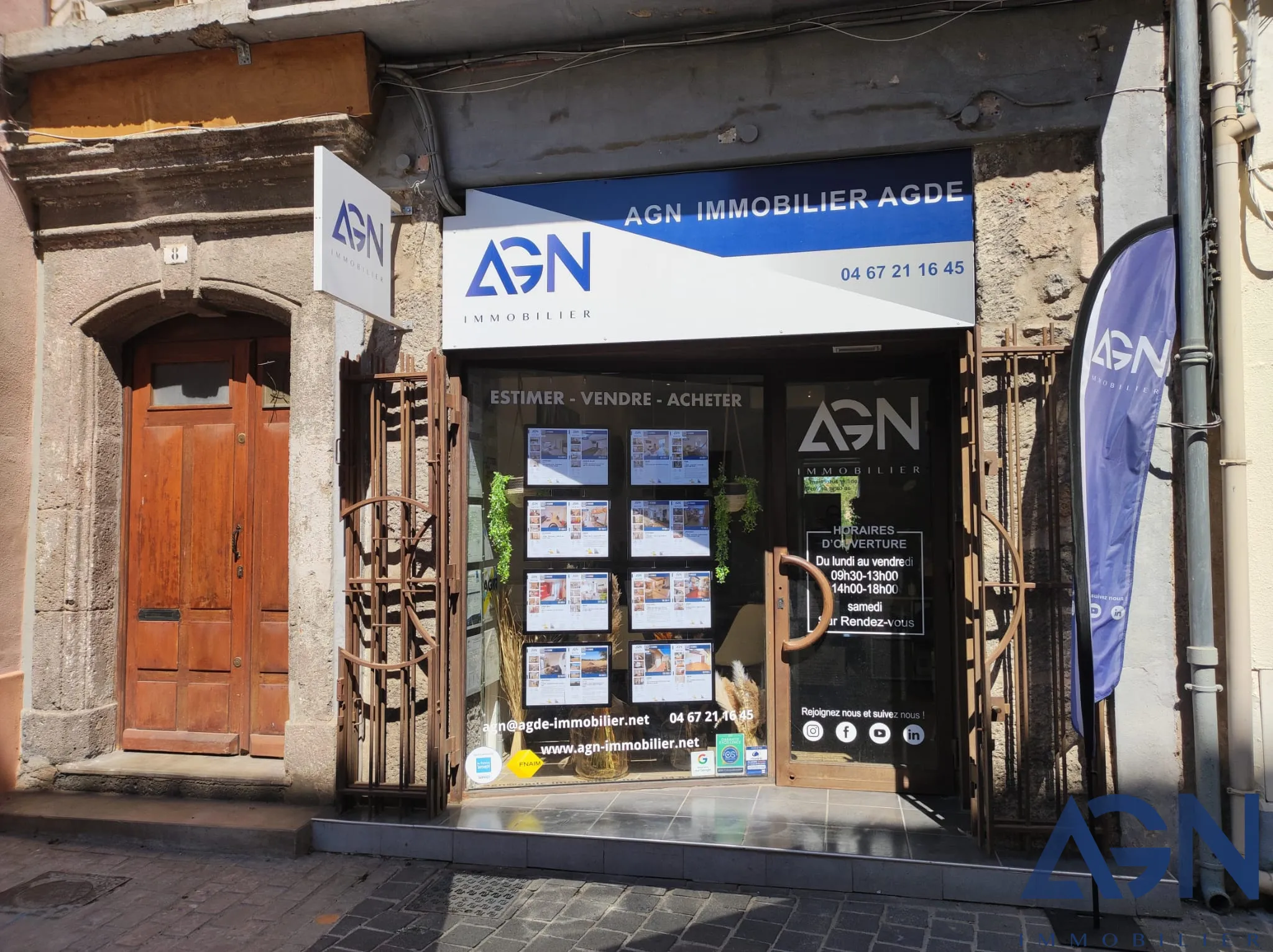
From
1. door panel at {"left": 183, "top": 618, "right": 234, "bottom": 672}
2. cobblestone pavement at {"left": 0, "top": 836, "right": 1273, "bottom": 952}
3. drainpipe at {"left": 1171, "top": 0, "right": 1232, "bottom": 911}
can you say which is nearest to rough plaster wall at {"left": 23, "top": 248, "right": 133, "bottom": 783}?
door panel at {"left": 183, "top": 618, "right": 234, "bottom": 672}

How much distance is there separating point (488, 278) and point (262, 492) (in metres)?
2.09

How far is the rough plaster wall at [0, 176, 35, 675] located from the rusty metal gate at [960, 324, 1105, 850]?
5.93 metres

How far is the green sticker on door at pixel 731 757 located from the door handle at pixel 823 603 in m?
0.68

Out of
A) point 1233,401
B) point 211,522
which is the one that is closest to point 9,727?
point 211,522

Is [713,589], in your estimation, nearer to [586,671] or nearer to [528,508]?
[586,671]

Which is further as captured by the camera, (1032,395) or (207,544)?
(207,544)

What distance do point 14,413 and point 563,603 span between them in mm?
3825

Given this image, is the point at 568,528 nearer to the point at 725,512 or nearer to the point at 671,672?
the point at 725,512

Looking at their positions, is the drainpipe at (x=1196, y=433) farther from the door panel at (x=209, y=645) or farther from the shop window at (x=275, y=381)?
the door panel at (x=209, y=645)

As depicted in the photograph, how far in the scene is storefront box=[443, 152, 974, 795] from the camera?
4980 millimetres

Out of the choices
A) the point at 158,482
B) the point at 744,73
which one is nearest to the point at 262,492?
the point at 158,482

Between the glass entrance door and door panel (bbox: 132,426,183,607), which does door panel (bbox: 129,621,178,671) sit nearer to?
door panel (bbox: 132,426,183,607)

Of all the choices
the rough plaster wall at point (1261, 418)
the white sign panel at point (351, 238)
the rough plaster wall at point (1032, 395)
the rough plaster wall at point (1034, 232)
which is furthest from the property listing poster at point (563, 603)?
the rough plaster wall at point (1261, 418)

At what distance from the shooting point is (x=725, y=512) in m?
5.50
